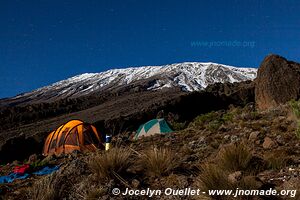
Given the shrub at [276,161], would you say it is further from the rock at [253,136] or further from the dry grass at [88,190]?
the dry grass at [88,190]

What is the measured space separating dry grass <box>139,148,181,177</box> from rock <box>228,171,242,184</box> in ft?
3.41

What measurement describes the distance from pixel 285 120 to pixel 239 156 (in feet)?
13.4

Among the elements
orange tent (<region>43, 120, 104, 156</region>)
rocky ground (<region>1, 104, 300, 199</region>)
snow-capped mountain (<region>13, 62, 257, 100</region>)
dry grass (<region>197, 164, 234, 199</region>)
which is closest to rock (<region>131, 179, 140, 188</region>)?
rocky ground (<region>1, 104, 300, 199</region>)

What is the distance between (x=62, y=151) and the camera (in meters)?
14.1

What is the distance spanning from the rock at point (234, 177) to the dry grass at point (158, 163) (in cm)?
104

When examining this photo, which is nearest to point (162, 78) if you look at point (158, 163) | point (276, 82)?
point (276, 82)

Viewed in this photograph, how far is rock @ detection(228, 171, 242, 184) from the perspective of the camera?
3809 millimetres

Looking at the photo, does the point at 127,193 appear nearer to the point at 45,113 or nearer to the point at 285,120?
the point at 285,120

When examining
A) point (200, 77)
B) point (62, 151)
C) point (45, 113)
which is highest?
point (200, 77)

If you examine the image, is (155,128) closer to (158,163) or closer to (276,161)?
(158,163)

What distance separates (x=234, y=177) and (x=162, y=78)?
8871cm

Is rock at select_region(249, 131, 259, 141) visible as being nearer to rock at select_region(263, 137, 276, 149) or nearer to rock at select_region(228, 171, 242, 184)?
rock at select_region(263, 137, 276, 149)

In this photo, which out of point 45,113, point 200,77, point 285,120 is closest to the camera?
point 285,120

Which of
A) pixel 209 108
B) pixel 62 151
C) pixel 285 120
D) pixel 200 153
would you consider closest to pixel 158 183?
pixel 200 153
